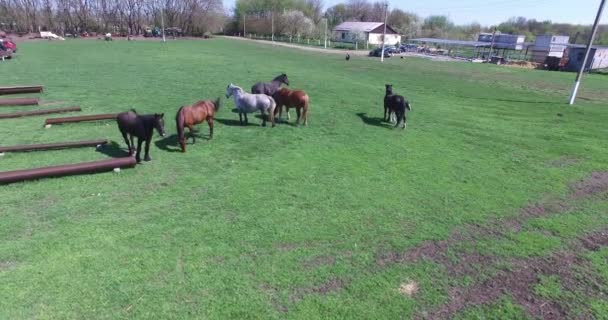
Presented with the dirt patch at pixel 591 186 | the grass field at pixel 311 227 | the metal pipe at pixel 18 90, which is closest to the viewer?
the grass field at pixel 311 227

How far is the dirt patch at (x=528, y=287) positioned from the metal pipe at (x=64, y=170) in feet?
20.7

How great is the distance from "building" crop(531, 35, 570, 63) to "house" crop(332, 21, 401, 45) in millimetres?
33892

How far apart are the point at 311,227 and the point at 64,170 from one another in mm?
4947

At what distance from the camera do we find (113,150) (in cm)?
811

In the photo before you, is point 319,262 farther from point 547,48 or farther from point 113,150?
point 547,48

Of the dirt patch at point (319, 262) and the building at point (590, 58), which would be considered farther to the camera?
the building at point (590, 58)

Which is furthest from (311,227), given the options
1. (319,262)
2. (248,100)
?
(248,100)

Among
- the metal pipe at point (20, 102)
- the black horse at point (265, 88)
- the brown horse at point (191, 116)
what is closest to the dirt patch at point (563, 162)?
the black horse at point (265, 88)

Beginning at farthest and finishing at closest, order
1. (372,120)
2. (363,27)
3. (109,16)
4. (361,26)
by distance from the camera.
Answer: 1. (361,26)
2. (363,27)
3. (109,16)
4. (372,120)

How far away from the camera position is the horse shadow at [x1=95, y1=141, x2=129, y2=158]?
7.83 metres

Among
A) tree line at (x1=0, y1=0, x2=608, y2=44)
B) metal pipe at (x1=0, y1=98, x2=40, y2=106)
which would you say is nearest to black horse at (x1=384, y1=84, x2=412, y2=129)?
metal pipe at (x1=0, y1=98, x2=40, y2=106)

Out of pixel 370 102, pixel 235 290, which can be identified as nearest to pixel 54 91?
pixel 370 102

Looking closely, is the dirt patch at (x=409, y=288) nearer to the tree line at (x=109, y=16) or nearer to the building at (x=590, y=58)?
the building at (x=590, y=58)

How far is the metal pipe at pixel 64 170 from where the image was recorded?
6246 mm
